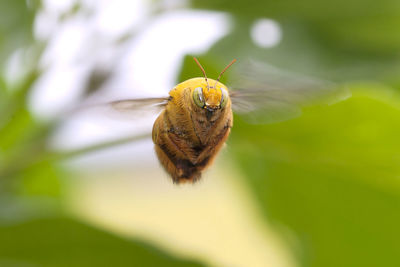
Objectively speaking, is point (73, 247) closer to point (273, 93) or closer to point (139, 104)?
point (139, 104)

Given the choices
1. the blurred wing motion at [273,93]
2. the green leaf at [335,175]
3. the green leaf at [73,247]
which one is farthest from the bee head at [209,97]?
the green leaf at [73,247]

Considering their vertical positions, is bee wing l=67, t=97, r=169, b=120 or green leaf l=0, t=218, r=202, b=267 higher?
bee wing l=67, t=97, r=169, b=120

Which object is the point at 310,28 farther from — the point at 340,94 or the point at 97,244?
the point at 97,244

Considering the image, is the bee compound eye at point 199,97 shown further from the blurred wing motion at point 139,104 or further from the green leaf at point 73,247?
the green leaf at point 73,247

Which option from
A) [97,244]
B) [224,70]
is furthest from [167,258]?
[224,70]

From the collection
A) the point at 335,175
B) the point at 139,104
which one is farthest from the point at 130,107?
the point at 335,175

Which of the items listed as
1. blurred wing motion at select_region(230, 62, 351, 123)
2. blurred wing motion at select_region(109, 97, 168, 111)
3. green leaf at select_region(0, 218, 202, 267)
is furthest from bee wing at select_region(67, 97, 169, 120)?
green leaf at select_region(0, 218, 202, 267)

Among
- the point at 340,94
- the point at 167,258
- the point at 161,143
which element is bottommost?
the point at 167,258

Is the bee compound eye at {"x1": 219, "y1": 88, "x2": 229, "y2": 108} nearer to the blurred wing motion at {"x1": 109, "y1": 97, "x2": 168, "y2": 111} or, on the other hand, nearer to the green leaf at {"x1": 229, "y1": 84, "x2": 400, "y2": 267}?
the blurred wing motion at {"x1": 109, "y1": 97, "x2": 168, "y2": 111}
